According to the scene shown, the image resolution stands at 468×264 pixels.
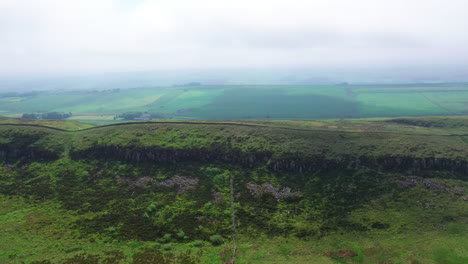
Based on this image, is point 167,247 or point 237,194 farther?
point 237,194

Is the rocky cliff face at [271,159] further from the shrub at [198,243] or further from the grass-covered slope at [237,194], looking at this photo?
the shrub at [198,243]

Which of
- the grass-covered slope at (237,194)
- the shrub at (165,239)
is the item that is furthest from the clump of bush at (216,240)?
the shrub at (165,239)

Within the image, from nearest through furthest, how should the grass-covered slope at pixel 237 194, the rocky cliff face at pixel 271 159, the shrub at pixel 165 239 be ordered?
1. the grass-covered slope at pixel 237 194
2. the shrub at pixel 165 239
3. the rocky cliff face at pixel 271 159

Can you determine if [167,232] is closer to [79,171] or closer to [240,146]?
[240,146]

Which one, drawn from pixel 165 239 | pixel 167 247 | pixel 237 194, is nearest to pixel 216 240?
pixel 167 247

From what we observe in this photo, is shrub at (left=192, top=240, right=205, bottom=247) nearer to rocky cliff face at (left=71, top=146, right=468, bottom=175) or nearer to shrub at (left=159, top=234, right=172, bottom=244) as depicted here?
shrub at (left=159, top=234, right=172, bottom=244)

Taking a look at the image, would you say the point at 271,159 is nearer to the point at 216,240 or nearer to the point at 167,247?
the point at 216,240
